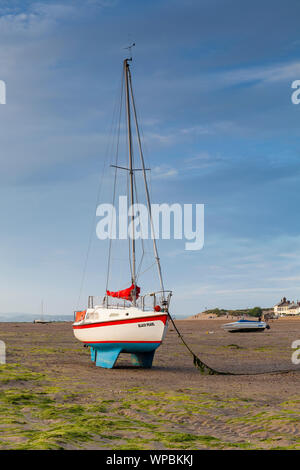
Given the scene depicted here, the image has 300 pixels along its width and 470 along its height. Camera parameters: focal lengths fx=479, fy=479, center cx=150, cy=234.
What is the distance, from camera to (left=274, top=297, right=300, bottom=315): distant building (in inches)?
6585

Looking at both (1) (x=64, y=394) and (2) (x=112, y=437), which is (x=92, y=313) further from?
(2) (x=112, y=437)

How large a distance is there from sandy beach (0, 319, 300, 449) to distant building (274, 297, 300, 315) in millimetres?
153898

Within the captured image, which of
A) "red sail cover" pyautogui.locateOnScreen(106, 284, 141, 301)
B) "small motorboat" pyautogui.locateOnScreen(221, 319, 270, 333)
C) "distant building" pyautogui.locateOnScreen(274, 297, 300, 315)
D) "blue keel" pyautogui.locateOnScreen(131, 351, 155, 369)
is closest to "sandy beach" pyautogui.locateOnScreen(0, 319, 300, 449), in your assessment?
"blue keel" pyautogui.locateOnScreen(131, 351, 155, 369)

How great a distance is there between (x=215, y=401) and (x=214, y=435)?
3.55 m

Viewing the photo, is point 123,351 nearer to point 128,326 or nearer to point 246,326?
point 128,326

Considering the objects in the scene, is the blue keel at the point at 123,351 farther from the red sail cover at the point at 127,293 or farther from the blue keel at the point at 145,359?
the red sail cover at the point at 127,293

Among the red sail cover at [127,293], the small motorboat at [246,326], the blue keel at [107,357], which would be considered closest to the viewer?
the blue keel at [107,357]

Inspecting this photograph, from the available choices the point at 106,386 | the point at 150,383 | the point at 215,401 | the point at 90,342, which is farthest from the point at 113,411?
the point at 90,342

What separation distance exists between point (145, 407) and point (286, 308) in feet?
569

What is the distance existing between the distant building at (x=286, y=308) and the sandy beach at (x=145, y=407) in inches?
6059

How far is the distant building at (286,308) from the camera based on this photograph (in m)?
167

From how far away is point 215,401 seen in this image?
12.4 metres

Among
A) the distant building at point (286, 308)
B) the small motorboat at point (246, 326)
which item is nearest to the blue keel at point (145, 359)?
the small motorboat at point (246, 326)

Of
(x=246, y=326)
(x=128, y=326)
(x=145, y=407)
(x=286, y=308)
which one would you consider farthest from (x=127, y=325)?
(x=286, y=308)
